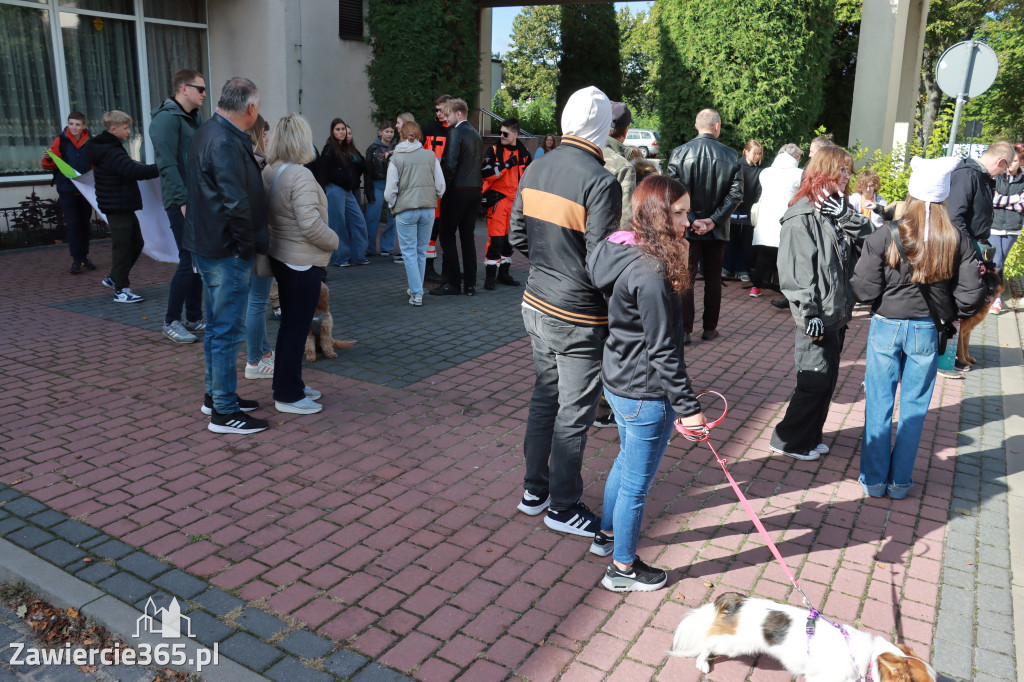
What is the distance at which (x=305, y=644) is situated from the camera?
3.19 metres

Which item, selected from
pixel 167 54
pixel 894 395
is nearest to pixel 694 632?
pixel 894 395

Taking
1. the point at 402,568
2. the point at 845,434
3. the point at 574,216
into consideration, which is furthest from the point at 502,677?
the point at 845,434

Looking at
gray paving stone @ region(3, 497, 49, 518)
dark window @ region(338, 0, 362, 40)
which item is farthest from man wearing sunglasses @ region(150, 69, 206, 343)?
dark window @ region(338, 0, 362, 40)

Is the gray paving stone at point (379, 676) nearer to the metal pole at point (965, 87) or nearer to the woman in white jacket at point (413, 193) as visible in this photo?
the woman in white jacket at point (413, 193)

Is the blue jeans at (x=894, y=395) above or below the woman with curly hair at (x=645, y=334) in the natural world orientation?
below

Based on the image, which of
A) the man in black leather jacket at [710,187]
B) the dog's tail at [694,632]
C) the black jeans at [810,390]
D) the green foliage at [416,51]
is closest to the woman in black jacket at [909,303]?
the black jeans at [810,390]

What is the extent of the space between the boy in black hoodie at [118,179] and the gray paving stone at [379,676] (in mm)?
6163

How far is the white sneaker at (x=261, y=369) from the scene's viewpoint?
20.5 ft

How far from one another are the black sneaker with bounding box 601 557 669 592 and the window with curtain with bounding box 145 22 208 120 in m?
12.7

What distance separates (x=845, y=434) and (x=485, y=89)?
48.3 feet

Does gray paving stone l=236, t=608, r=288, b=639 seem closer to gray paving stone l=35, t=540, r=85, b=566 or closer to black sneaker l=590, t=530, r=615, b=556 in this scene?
gray paving stone l=35, t=540, r=85, b=566

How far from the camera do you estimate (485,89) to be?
18422 mm

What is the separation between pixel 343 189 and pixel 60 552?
7.31 meters

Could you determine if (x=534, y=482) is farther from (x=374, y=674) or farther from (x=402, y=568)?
(x=374, y=674)
